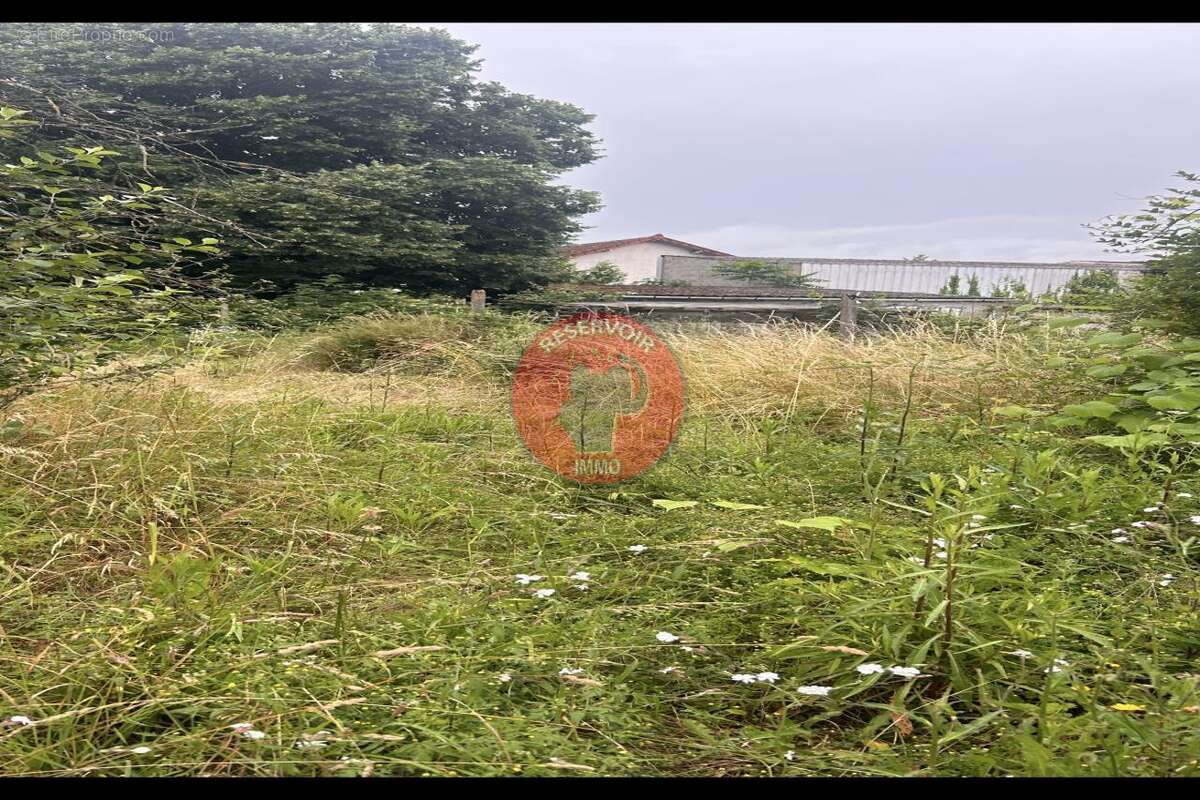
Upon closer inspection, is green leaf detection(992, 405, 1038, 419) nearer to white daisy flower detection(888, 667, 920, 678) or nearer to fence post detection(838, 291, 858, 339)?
white daisy flower detection(888, 667, 920, 678)

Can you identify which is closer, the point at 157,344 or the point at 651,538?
the point at 651,538

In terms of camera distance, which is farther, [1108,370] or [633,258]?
[633,258]

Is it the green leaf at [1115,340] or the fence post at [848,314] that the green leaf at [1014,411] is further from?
the fence post at [848,314]

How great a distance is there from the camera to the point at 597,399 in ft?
12.9

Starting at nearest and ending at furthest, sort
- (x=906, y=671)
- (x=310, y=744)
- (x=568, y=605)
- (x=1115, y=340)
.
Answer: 1. (x=310, y=744)
2. (x=906, y=671)
3. (x=568, y=605)
4. (x=1115, y=340)

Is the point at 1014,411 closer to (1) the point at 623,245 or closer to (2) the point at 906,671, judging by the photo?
(2) the point at 906,671

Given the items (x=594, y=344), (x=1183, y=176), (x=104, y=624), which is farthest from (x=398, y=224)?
(x=104, y=624)

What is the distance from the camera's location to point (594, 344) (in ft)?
15.1

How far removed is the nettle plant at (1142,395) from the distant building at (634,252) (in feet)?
51.9

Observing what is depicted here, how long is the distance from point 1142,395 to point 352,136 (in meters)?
13.1

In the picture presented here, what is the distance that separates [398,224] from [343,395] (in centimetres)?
875

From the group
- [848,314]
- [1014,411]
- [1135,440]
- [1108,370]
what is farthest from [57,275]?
[848,314]

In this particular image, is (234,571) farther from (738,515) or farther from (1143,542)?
(1143,542)

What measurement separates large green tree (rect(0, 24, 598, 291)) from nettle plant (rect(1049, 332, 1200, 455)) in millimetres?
10014
